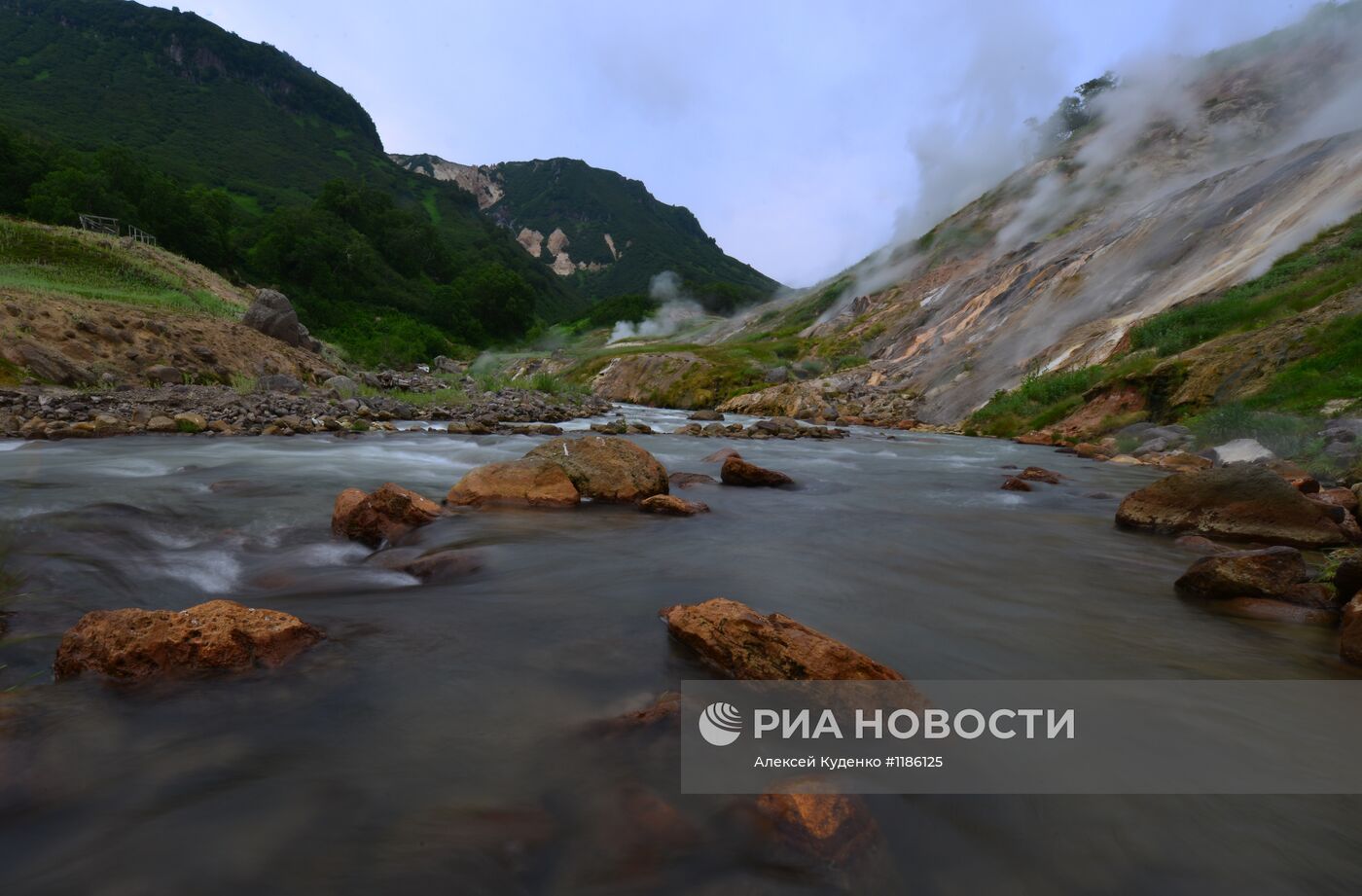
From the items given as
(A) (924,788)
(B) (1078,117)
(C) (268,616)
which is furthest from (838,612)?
(B) (1078,117)

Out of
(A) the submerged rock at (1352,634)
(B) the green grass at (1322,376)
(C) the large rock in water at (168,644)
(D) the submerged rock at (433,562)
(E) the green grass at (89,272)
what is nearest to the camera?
(C) the large rock in water at (168,644)

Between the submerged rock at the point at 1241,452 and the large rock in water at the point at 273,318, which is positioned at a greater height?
the large rock in water at the point at 273,318

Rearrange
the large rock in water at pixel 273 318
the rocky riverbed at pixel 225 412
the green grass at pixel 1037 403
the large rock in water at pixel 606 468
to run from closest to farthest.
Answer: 1. the large rock in water at pixel 606 468
2. the rocky riverbed at pixel 225 412
3. the green grass at pixel 1037 403
4. the large rock in water at pixel 273 318

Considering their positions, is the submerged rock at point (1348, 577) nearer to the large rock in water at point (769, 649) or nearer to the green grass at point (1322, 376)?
the large rock in water at point (769, 649)

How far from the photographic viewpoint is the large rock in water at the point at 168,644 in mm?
3898

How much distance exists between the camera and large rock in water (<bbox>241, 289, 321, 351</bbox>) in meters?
28.9

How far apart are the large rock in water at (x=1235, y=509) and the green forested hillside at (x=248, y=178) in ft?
176

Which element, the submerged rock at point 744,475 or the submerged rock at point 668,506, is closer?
the submerged rock at point 668,506

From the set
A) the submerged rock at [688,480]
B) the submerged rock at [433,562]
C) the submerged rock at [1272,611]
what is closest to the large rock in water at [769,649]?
the submerged rock at [433,562]

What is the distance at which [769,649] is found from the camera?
407 cm

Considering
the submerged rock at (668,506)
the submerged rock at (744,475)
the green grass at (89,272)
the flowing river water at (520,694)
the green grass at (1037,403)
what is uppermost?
the green grass at (89,272)

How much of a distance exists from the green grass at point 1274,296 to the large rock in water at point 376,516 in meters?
23.4

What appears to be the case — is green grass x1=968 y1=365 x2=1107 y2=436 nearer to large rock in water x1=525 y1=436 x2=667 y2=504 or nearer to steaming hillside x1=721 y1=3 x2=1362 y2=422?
steaming hillside x1=721 y1=3 x2=1362 y2=422

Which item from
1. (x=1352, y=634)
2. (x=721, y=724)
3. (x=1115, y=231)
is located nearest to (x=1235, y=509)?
(x=1352, y=634)
